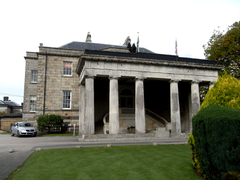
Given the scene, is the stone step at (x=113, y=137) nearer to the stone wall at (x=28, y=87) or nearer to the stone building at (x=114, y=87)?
the stone building at (x=114, y=87)

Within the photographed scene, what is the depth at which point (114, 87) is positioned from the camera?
773 inches

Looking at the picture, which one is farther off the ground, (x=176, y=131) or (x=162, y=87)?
(x=162, y=87)

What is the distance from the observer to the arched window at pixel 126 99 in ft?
90.5

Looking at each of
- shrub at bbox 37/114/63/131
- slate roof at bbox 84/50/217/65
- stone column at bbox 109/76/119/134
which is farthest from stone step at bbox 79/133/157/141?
shrub at bbox 37/114/63/131

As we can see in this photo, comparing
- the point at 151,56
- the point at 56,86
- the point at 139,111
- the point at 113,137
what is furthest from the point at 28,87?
the point at 151,56

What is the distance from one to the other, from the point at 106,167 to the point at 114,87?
11767 mm

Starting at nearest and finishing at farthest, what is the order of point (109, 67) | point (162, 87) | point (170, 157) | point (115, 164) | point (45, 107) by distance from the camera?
point (115, 164) → point (170, 157) → point (109, 67) → point (45, 107) → point (162, 87)

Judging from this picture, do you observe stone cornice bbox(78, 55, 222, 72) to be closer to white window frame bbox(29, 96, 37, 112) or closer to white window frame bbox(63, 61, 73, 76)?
white window frame bbox(63, 61, 73, 76)

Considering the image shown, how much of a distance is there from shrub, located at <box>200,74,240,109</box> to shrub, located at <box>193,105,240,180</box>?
778 millimetres

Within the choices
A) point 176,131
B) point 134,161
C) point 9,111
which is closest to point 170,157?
point 134,161

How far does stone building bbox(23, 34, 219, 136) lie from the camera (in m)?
19.6

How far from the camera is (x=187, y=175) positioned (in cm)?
729

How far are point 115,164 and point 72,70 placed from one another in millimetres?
21238

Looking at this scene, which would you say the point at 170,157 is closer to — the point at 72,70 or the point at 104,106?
the point at 104,106
